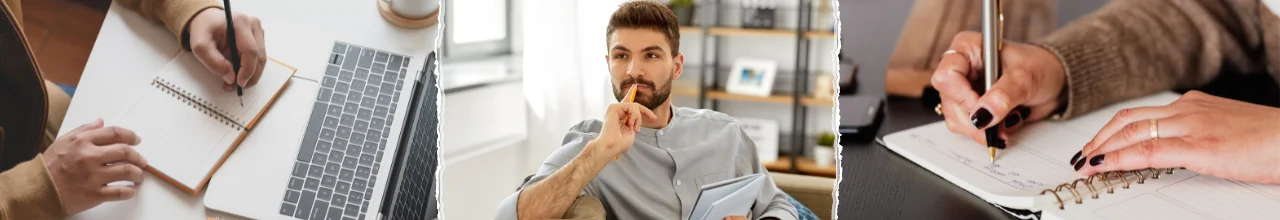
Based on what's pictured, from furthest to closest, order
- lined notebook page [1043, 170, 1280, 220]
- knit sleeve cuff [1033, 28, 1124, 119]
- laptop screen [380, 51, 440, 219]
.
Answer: laptop screen [380, 51, 440, 219], knit sleeve cuff [1033, 28, 1124, 119], lined notebook page [1043, 170, 1280, 220]

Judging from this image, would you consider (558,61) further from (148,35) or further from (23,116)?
(23,116)

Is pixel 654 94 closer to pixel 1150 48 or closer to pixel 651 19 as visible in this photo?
pixel 651 19

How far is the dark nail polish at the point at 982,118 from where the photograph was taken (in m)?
0.82

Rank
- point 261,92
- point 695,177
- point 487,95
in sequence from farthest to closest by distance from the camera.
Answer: point 261,92 → point 487,95 → point 695,177

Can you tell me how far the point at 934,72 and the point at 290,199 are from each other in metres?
0.86

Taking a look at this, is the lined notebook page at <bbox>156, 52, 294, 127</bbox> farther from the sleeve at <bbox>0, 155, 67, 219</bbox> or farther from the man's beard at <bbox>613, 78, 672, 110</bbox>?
the man's beard at <bbox>613, 78, 672, 110</bbox>

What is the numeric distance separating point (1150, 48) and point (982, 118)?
17cm

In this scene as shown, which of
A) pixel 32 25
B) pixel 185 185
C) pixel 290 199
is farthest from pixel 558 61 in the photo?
pixel 32 25

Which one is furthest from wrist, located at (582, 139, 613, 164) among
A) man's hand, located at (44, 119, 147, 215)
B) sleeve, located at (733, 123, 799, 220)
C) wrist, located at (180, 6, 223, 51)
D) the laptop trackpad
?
man's hand, located at (44, 119, 147, 215)

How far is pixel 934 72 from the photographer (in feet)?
2.85

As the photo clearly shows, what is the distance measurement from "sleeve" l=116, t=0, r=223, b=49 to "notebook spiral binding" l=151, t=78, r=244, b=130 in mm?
61

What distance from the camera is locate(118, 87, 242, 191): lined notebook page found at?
3.90 ft

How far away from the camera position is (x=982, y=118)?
2.70 feet

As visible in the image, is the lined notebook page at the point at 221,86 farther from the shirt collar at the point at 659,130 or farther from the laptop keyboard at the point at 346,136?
the shirt collar at the point at 659,130
